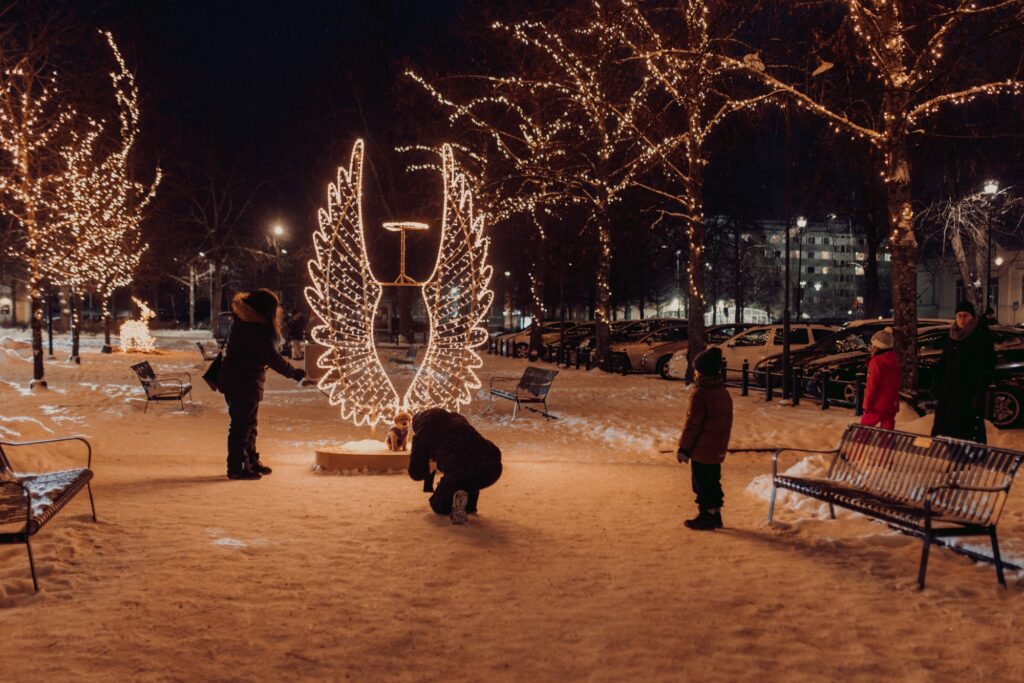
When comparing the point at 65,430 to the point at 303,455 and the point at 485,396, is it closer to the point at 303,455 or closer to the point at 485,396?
the point at 303,455

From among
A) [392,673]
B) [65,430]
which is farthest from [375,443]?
[392,673]

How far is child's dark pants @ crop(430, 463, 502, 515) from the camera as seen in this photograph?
23.0 feet

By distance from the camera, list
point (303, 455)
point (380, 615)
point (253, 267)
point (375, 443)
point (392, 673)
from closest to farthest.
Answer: point (392, 673) < point (380, 615) < point (375, 443) < point (303, 455) < point (253, 267)

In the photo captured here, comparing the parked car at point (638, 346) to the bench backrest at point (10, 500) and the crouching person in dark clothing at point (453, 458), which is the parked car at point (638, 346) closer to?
the crouching person in dark clothing at point (453, 458)

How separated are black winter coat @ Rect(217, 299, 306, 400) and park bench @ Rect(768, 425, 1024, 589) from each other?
5054mm

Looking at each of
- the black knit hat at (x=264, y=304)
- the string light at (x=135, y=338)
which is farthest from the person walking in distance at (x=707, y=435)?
the string light at (x=135, y=338)

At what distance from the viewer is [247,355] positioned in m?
8.75

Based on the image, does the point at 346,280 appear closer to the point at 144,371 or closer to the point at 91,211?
the point at 144,371

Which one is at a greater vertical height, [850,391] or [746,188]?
[746,188]

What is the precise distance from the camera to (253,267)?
54.5 metres

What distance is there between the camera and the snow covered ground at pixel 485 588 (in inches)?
167

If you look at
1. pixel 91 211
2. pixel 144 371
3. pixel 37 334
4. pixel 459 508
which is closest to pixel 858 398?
pixel 459 508

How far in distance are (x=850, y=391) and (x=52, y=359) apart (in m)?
23.9

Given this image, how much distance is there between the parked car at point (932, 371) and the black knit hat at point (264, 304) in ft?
31.1
